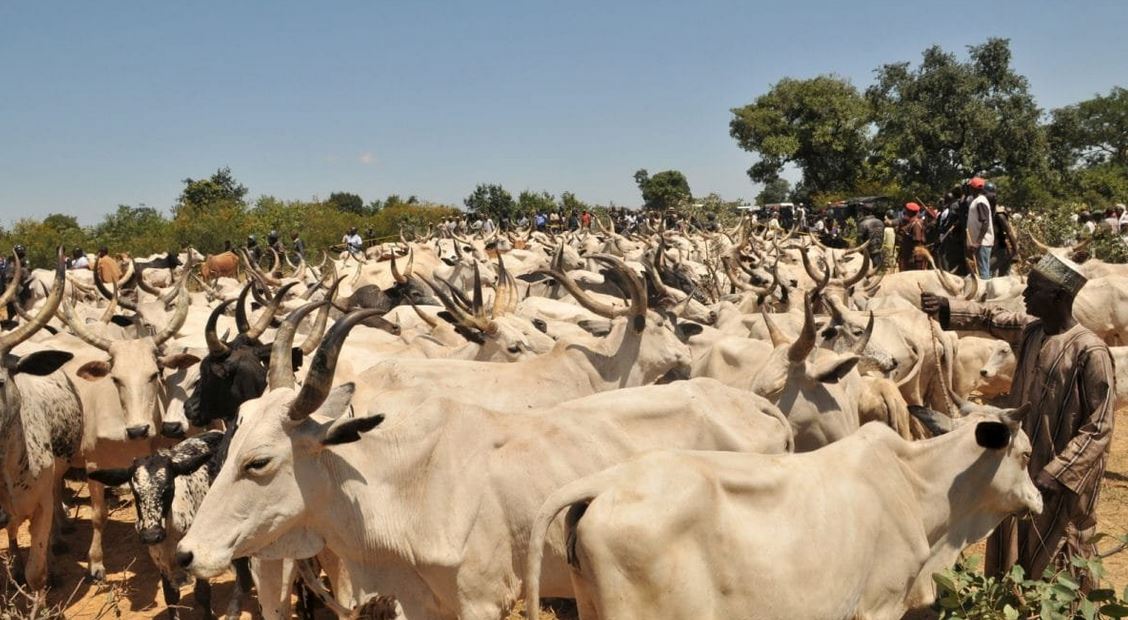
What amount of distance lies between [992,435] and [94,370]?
20.8ft

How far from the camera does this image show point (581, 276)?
50.2 feet

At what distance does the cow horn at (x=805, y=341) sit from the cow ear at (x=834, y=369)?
0.14 m

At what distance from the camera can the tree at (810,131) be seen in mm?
43938

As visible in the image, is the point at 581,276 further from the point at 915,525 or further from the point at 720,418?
the point at 915,525

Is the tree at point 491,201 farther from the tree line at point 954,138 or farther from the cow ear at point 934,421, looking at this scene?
the cow ear at point 934,421

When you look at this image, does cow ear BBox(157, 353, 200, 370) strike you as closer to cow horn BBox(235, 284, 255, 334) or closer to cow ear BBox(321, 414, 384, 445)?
cow horn BBox(235, 284, 255, 334)

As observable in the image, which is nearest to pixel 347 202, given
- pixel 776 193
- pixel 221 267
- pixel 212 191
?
pixel 212 191

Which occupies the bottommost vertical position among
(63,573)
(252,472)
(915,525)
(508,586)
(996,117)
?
(63,573)

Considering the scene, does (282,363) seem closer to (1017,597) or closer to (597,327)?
(1017,597)

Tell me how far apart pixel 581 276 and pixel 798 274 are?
3.84 metres

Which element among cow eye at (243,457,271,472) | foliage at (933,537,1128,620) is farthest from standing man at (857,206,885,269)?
cow eye at (243,457,271,472)

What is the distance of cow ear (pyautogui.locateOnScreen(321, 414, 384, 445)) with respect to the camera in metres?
3.93

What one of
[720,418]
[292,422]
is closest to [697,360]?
[720,418]

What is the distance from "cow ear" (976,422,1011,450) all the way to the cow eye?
2952 millimetres
